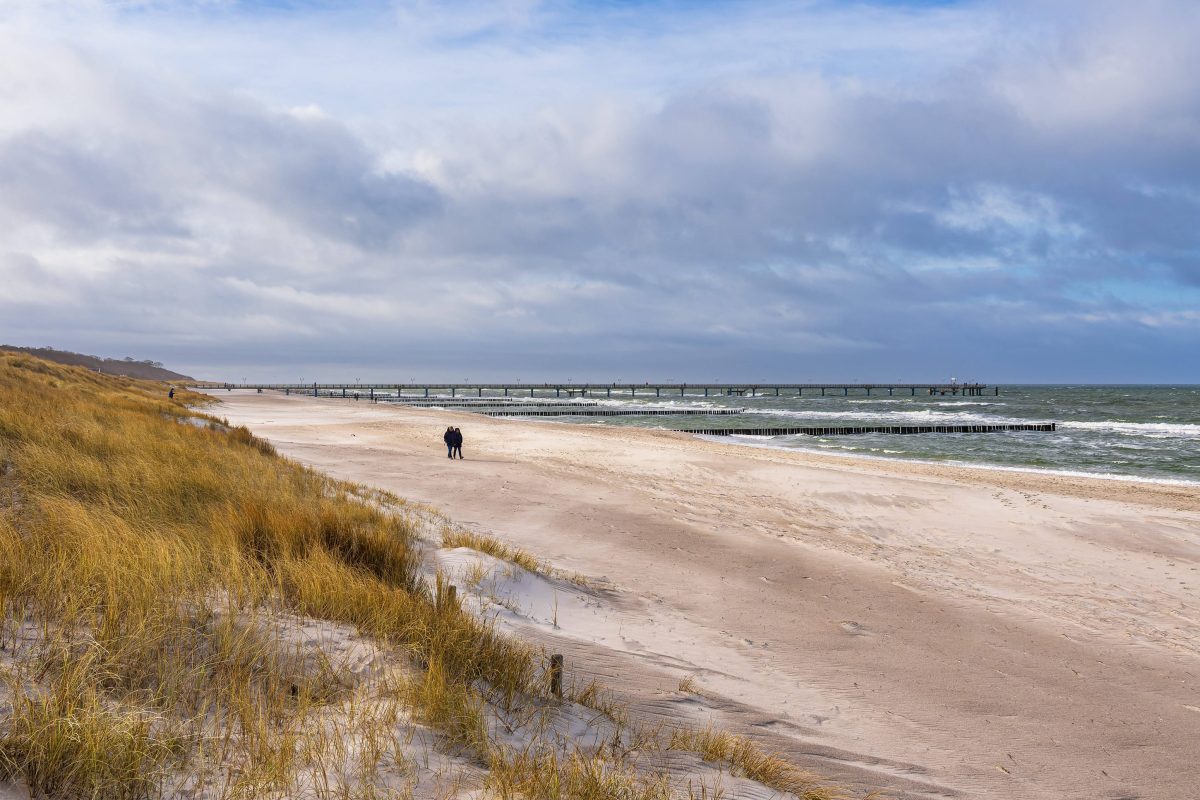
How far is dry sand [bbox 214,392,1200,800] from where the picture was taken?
480 centimetres

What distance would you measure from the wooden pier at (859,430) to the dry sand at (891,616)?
23.4 metres

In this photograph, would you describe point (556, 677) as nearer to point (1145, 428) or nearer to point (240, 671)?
point (240, 671)

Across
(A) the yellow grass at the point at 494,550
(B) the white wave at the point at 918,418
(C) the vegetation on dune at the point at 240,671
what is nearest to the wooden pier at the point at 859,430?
(B) the white wave at the point at 918,418

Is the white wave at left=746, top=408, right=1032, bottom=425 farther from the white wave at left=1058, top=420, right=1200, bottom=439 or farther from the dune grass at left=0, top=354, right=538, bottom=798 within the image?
the dune grass at left=0, top=354, right=538, bottom=798

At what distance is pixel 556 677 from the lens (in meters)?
4.22

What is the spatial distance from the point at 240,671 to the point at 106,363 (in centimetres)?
16115

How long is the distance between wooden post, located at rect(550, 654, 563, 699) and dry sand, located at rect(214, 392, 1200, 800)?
706 millimetres

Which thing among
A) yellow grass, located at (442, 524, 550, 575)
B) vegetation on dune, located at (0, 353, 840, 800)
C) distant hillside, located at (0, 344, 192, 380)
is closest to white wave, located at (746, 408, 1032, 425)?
yellow grass, located at (442, 524, 550, 575)

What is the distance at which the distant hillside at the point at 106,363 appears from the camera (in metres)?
104

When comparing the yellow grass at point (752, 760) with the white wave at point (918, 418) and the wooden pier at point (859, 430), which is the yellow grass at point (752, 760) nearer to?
the wooden pier at point (859, 430)

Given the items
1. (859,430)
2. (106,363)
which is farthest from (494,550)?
(106,363)

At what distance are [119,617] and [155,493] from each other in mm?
4456

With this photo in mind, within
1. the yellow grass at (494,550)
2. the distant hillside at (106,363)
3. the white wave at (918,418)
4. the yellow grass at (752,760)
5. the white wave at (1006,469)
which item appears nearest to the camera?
the yellow grass at (752,760)

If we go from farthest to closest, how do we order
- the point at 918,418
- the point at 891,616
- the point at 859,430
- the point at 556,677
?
the point at 918,418
the point at 859,430
the point at 891,616
the point at 556,677
